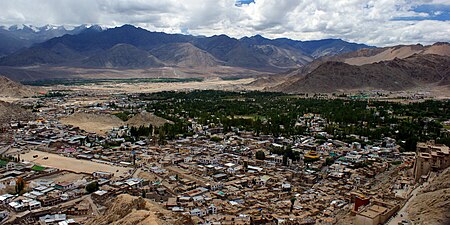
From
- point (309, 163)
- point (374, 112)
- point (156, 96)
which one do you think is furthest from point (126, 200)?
point (156, 96)

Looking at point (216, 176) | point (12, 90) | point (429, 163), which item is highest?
point (429, 163)

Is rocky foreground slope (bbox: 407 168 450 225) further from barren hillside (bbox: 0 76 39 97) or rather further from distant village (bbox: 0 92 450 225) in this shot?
barren hillside (bbox: 0 76 39 97)

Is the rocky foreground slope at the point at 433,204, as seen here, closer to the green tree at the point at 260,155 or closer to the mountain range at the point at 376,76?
the green tree at the point at 260,155

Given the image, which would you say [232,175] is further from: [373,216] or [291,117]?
[291,117]

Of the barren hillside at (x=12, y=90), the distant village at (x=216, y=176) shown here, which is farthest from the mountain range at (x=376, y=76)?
the distant village at (x=216, y=176)

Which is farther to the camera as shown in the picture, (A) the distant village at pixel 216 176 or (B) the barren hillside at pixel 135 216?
(A) the distant village at pixel 216 176

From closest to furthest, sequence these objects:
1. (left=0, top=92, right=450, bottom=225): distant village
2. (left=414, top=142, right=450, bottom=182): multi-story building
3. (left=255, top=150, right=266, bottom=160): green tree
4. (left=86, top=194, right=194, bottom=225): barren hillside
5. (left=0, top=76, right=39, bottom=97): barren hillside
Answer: (left=86, top=194, right=194, bottom=225): barren hillside
(left=0, top=92, right=450, bottom=225): distant village
(left=414, top=142, right=450, bottom=182): multi-story building
(left=255, top=150, right=266, bottom=160): green tree
(left=0, top=76, right=39, bottom=97): barren hillside

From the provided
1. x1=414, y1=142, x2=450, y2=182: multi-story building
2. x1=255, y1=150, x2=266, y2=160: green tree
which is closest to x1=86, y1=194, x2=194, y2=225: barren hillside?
x1=414, y1=142, x2=450, y2=182: multi-story building

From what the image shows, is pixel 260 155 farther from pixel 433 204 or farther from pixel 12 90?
pixel 12 90

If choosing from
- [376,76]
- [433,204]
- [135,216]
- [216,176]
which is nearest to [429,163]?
[433,204]
